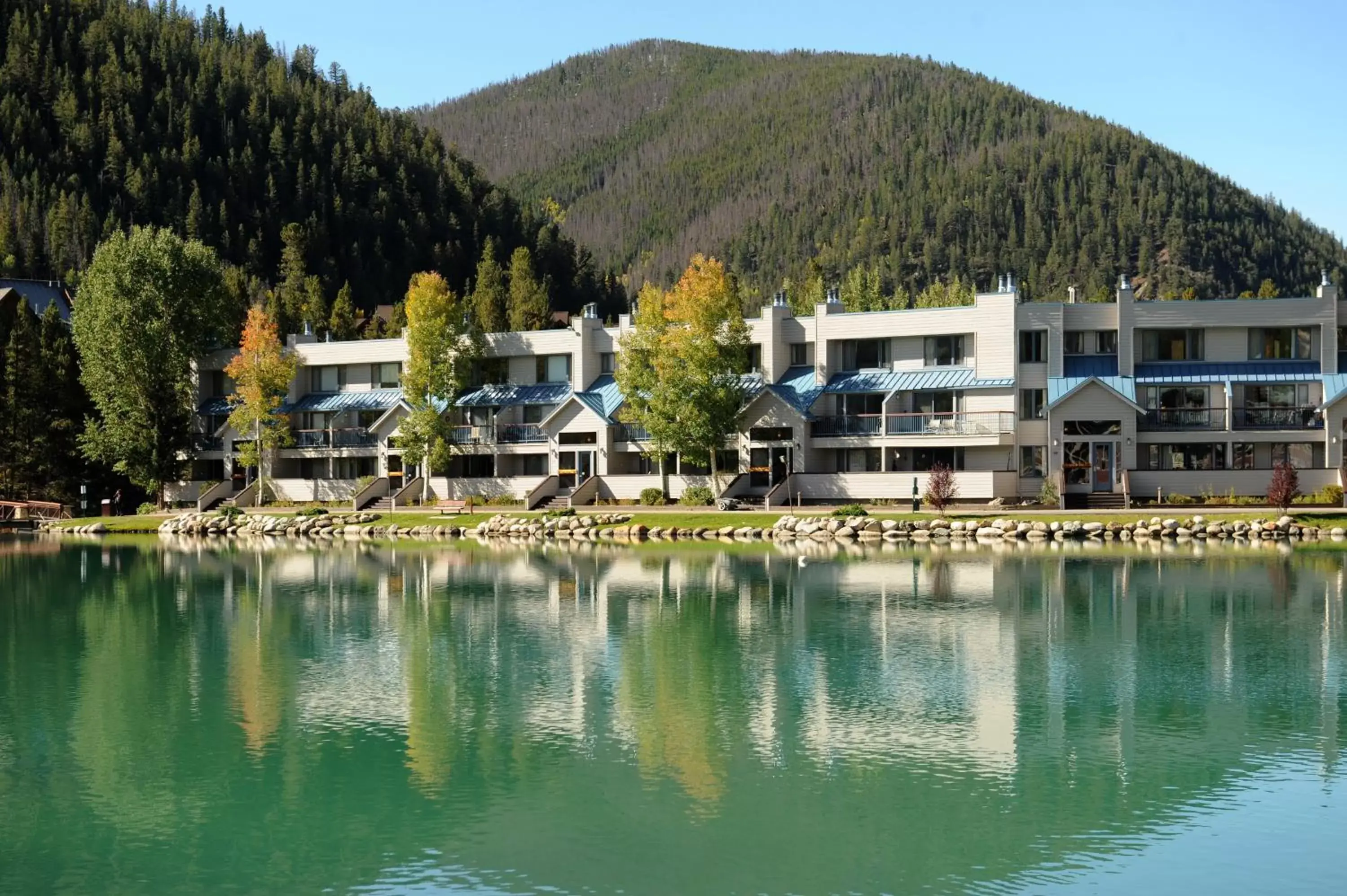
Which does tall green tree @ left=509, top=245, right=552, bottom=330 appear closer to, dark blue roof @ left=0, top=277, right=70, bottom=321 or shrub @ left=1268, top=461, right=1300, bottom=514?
dark blue roof @ left=0, top=277, right=70, bottom=321

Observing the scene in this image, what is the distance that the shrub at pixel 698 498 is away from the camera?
66.9 meters

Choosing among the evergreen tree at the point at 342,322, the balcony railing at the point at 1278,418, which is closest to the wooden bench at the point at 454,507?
the evergreen tree at the point at 342,322

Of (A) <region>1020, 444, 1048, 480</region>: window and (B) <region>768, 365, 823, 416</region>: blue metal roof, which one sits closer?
(A) <region>1020, 444, 1048, 480</region>: window

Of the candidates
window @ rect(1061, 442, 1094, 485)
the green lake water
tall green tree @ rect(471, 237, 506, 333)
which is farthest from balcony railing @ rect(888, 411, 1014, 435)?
the green lake water

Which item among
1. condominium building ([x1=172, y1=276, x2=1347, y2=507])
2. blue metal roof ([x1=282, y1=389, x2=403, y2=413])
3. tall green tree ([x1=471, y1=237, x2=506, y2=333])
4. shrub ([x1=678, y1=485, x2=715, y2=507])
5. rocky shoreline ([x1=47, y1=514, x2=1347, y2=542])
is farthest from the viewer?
tall green tree ([x1=471, y1=237, x2=506, y2=333])

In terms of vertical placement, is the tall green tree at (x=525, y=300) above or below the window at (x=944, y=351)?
above

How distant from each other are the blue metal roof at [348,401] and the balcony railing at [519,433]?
644cm

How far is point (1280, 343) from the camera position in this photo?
213 ft

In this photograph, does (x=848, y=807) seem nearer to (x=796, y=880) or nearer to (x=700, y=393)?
(x=796, y=880)

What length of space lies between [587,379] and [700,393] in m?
11.2

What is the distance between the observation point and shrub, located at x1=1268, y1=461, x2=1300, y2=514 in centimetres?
5691

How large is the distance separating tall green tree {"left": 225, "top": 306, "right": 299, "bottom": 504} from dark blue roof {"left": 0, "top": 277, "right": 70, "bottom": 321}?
3960 centimetres

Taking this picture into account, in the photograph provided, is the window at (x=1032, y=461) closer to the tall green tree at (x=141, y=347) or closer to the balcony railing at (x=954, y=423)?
the balcony railing at (x=954, y=423)

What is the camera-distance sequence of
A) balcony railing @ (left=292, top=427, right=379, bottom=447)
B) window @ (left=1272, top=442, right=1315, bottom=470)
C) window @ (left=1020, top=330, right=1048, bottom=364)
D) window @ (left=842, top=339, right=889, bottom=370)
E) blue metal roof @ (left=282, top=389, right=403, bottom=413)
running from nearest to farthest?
1. window @ (left=1272, top=442, right=1315, bottom=470)
2. window @ (left=1020, top=330, right=1048, bottom=364)
3. window @ (left=842, top=339, right=889, bottom=370)
4. balcony railing @ (left=292, top=427, right=379, bottom=447)
5. blue metal roof @ (left=282, top=389, right=403, bottom=413)
